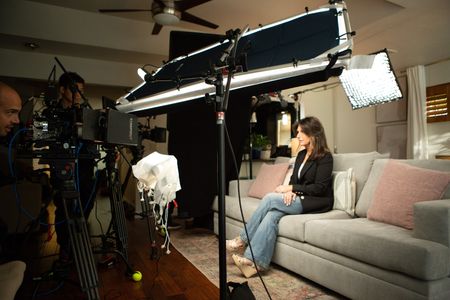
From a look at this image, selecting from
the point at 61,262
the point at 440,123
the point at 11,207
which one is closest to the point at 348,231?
the point at 61,262

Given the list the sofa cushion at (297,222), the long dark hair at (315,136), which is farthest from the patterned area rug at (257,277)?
the long dark hair at (315,136)

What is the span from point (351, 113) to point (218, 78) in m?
4.52

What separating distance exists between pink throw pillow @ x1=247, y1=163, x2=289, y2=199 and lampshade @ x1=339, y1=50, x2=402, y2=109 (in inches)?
50.9

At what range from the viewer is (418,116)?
4.05 metres

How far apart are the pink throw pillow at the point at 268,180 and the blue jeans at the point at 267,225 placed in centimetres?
59

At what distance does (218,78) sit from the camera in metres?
1.05

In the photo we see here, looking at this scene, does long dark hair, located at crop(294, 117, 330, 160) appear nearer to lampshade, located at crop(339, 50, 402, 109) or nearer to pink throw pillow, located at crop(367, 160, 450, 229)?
pink throw pillow, located at crop(367, 160, 450, 229)

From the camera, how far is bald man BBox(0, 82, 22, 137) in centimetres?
139

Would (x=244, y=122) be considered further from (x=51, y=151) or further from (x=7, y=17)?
(x=7, y=17)

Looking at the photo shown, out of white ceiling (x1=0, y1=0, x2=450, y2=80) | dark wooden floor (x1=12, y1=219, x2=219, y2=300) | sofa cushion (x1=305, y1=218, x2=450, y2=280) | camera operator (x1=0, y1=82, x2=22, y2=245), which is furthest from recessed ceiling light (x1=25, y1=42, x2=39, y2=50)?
sofa cushion (x1=305, y1=218, x2=450, y2=280)

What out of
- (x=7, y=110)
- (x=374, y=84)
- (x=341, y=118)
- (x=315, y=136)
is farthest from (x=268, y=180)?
(x=341, y=118)

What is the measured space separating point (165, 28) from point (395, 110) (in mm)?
3568

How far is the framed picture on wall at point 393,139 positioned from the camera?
432 centimetres

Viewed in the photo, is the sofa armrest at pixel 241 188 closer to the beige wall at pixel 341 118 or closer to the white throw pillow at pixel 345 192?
the white throw pillow at pixel 345 192
